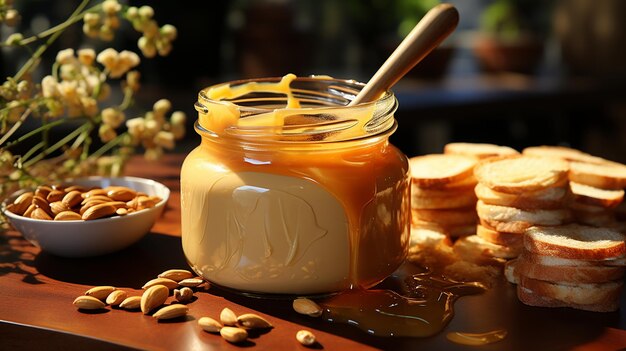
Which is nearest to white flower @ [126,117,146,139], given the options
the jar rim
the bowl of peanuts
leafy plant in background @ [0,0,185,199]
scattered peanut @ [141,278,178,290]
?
leafy plant in background @ [0,0,185,199]

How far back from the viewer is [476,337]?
92 cm

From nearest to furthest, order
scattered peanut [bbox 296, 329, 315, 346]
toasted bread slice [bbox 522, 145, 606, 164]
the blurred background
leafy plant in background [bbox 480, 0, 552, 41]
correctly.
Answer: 1. scattered peanut [bbox 296, 329, 315, 346]
2. toasted bread slice [bbox 522, 145, 606, 164]
3. the blurred background
4. leafy plant in background [bbox 480, 0, 552, 41]

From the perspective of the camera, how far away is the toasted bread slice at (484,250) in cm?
119

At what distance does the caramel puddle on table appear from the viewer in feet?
3.09

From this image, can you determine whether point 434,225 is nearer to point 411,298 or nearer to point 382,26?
point 411,298

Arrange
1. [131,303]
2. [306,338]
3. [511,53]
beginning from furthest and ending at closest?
[511,53] < [131,303] < [306,338]

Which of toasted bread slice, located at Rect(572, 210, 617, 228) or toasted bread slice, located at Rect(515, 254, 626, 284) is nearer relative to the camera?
toasted bread slice, located at Rect(515, 254, 626, 284)

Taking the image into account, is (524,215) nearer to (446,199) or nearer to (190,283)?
(446,199)

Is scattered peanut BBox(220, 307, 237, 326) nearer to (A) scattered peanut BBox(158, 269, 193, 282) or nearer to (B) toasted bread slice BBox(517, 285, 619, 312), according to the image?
(A) scattered peanut BBox(158, 269, 193, 282)

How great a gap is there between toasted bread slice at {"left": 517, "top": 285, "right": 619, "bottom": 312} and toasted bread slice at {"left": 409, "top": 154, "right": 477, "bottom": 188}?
269mm

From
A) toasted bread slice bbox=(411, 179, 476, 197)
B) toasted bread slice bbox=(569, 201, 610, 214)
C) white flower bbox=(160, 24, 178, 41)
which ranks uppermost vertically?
white flower bbox=(160, 24, 178, 41)

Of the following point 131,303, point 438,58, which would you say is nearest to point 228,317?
point 131,303

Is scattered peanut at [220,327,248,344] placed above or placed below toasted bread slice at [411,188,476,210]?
below

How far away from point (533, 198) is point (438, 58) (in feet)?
7.27
